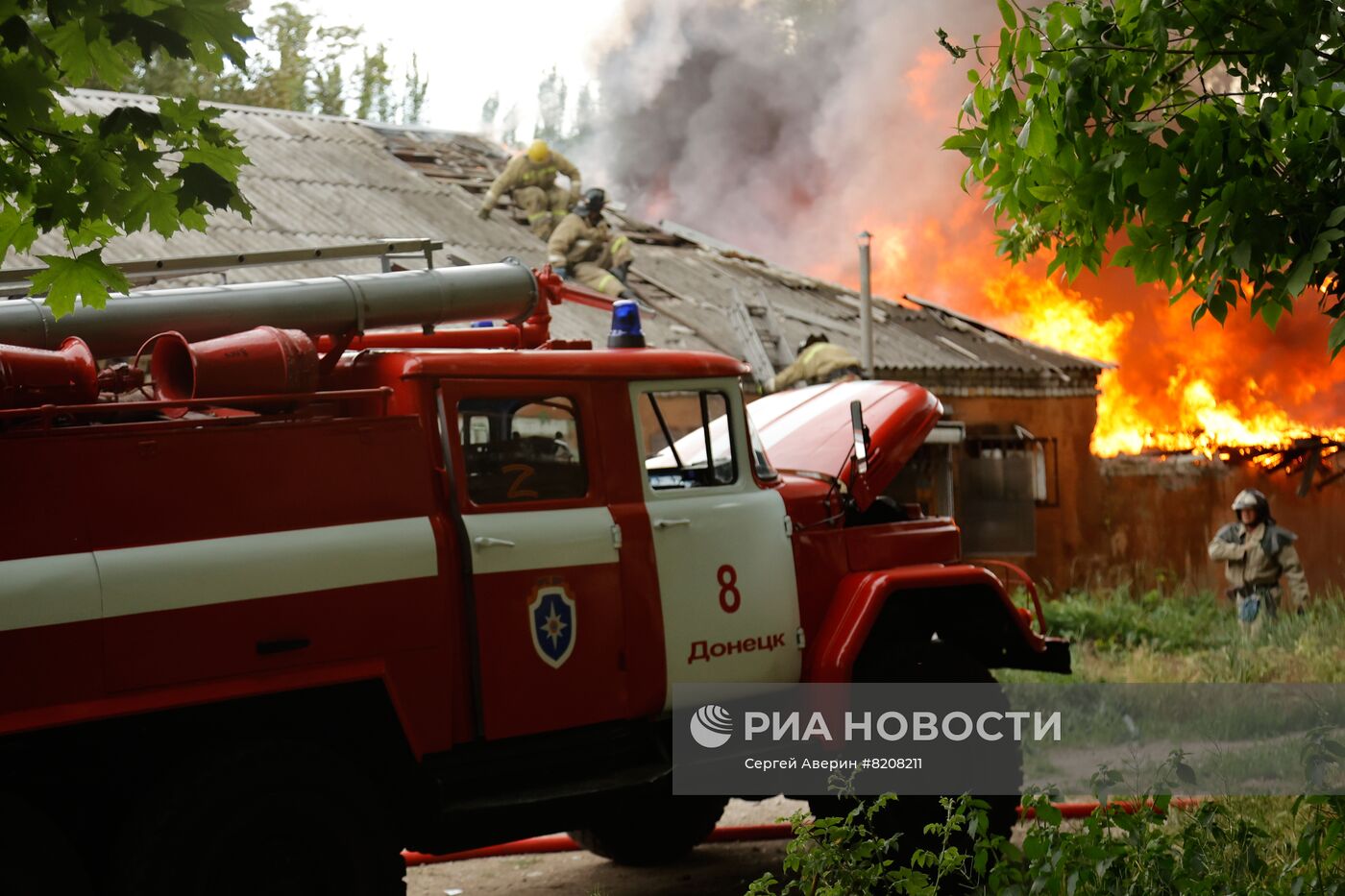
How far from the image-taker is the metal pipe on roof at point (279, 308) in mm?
5668

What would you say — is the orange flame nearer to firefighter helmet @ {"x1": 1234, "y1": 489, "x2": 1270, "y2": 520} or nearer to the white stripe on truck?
firefighter helmet @ {"x1": 1234, "y1": 489, "x2": 1270, "y2": 520}

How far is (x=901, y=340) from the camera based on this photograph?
1717cm

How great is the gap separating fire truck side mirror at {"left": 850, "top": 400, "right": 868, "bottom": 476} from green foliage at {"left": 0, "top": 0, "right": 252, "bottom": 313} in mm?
2894

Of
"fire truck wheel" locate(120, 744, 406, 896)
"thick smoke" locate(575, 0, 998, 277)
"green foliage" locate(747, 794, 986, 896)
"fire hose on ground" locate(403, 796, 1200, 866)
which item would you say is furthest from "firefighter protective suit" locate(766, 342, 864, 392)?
"thick smoke" locate(575, 0, 998, 277)

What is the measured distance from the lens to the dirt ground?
295 inches

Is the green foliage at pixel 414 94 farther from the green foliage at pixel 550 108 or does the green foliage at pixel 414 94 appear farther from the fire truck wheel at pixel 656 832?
the fire truck wheel at pixel 656 832

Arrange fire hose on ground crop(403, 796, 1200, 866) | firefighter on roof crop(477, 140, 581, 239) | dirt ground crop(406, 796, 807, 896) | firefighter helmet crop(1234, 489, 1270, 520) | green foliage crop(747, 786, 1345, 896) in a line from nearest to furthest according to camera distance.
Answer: green foliage crop(747, 786, 1345, 896) → dirt ground crop(406, 796, 807, 896) → fire hose on ground crop(403, 796, 1200, 866) → firefighter helmet crop(1234, 489, 1270, 520) → firefighter on roof crop(477, 140, 581, 239)

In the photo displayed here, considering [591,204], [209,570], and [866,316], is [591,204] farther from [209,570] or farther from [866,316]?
[209,570]

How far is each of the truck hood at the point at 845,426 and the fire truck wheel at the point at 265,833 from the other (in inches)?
115

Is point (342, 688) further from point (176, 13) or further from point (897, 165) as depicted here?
point (897, 165)

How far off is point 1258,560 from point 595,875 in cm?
789

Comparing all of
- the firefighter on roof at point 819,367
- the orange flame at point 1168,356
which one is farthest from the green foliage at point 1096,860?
the orange flame at point 1168,356

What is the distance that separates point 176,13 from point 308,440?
1627mm

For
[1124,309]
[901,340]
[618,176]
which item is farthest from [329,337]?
[618,176]
